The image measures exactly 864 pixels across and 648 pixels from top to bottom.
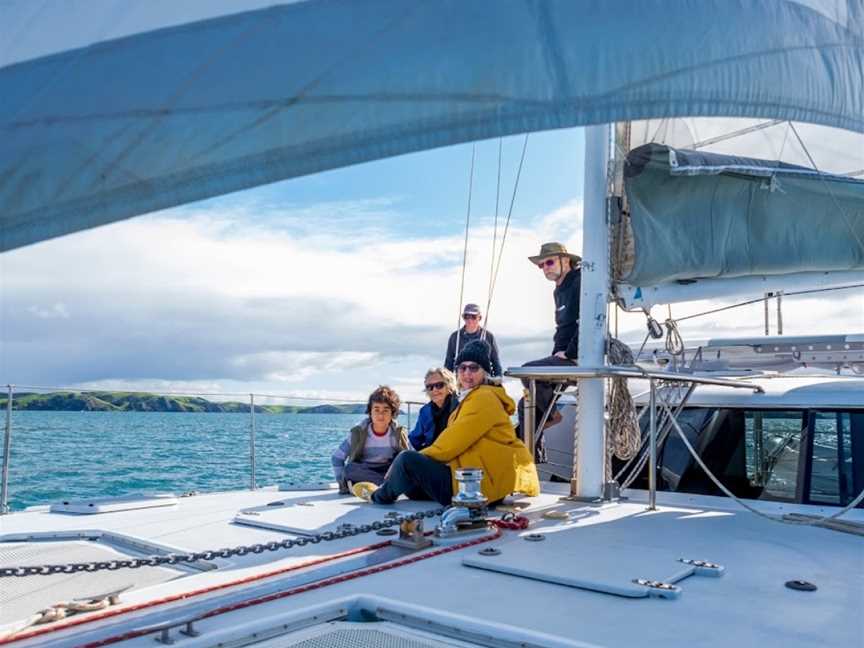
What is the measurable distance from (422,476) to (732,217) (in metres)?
2.70

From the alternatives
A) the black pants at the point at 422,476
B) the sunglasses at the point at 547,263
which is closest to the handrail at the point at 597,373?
the black pants at the point at 422,476

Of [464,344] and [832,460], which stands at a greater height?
[464,344]

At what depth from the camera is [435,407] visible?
6.16 meters

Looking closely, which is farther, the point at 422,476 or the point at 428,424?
the point at 428,424

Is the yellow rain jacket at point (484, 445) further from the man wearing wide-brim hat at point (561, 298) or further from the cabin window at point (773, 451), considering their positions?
the cabin window at point (773, 451)

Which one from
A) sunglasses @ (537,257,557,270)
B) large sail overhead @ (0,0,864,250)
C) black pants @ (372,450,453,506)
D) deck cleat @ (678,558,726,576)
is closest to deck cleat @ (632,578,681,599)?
deck cleat @ (678,558,726,576)

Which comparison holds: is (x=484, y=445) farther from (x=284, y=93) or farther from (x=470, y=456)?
(x=284, y=93)

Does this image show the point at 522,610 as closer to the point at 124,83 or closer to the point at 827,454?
the point at 124,83

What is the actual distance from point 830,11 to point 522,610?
9.89 feet

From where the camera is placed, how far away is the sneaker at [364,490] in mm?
5215

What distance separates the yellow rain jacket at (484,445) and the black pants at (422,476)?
0.14 ft

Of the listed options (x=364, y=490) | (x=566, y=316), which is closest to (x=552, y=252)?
(x=566, y=316)

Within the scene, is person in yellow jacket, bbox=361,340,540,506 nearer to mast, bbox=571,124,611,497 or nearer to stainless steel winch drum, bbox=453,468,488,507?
mast, bbox=571,124,611,497

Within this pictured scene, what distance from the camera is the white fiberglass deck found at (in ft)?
8.19
